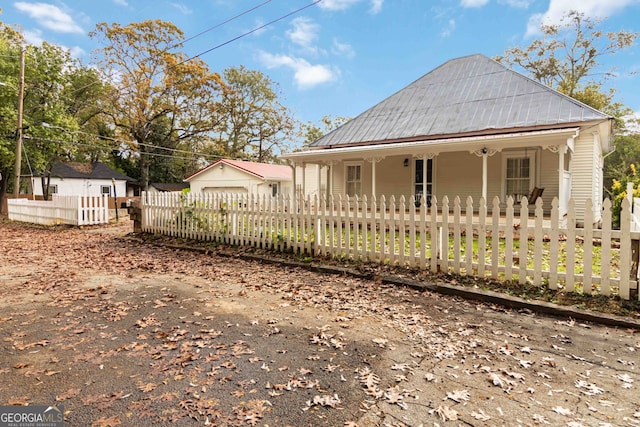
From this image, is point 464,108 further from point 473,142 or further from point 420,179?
point 473,142

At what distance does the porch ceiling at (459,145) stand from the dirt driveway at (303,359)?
7.25 meters

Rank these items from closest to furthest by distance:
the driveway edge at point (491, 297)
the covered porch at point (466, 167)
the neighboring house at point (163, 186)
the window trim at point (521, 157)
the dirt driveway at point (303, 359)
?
the dirt driveway at point (303, 359)
the driveway edge at point (491, 297)
the covered porch at point (466, 167)
the window trim at point (521, 157)
the neighboring house at point (163, 186)

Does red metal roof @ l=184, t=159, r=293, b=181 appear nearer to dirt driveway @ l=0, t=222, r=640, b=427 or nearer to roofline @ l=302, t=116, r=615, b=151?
roofline @ l=302, t=116, r=615, b=151

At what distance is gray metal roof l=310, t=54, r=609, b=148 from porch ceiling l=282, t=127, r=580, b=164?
1064 millimetres

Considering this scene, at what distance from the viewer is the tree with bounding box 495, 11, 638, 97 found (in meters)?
25.5

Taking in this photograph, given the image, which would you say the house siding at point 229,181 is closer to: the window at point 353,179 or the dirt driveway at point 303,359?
the window at point 353,179

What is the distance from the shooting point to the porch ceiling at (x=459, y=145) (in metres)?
9.46

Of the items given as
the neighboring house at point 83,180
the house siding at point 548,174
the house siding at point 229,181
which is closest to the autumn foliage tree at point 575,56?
the house siding at point 548,174

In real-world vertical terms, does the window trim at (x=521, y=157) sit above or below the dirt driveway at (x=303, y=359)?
above

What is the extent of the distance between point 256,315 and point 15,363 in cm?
214

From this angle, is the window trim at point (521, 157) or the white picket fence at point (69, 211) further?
the white picket fence at point (69, 211)

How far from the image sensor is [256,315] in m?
4.07

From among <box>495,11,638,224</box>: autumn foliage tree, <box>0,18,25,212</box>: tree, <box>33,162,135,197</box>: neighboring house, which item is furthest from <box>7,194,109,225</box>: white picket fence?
A: <box>495,11,638,224</box>: autumn foliage tree

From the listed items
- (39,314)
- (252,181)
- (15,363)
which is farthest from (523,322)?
(252,181)
